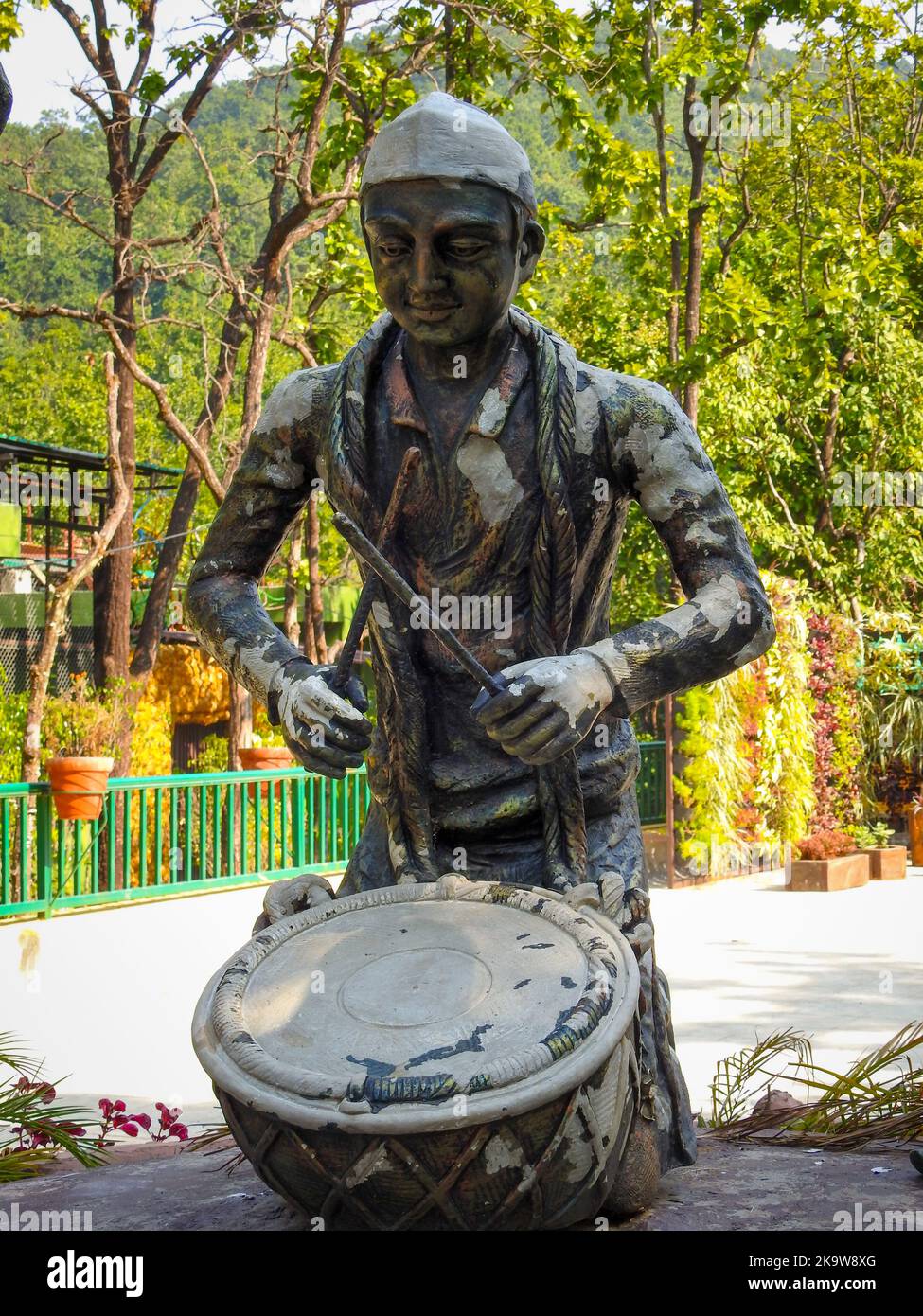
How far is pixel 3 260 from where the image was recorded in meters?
41.9

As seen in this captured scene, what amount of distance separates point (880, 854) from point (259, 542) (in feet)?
37.3

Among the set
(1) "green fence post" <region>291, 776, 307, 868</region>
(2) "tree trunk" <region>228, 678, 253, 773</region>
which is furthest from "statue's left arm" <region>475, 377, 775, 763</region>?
(2) "tree trunk" <region>228, 678, 253, 773</region>

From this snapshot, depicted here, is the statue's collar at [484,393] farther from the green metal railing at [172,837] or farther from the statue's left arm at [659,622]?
the green metal railing at [172,837]

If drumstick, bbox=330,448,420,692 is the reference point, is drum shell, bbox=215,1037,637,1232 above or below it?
below

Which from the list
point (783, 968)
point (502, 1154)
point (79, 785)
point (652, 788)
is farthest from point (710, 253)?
point (502, 1154)

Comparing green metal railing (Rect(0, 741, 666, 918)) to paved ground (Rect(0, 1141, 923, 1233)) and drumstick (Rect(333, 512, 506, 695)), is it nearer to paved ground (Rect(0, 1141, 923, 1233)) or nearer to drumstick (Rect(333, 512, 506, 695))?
paved ground (Rect(0, 1141, 923, 1233))

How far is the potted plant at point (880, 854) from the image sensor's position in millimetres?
13805

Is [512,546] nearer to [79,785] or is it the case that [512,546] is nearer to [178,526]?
[79,785]

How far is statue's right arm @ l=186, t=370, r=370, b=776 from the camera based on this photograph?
126 inches

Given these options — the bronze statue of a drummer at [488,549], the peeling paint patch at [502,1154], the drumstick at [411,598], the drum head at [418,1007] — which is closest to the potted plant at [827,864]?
the bronze statue of a drummer at [488,549]

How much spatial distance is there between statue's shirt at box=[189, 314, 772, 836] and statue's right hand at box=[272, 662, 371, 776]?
179 millimetres

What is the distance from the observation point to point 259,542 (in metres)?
3.46
